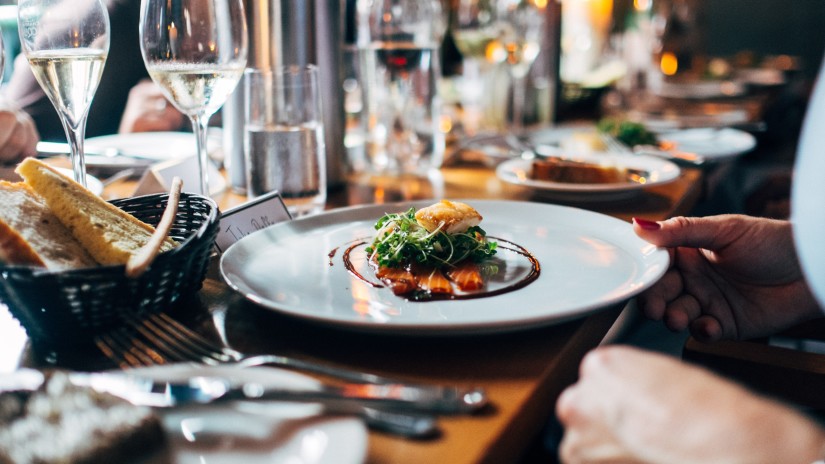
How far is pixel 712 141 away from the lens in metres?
1.88

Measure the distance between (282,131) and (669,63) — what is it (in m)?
4.12

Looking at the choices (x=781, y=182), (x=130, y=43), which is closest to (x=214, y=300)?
(x=781, y=182)

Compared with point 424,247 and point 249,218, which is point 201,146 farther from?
point 424,247

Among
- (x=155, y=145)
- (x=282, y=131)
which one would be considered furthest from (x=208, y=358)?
(x=155, y=145)

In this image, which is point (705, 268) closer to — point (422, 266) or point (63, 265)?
point (422, 266)

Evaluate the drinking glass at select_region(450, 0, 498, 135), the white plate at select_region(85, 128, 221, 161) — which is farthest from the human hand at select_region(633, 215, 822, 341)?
the drinking glass at select_region(450, 0, 498, 135)

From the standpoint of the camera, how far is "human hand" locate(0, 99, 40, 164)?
1123 millimetres

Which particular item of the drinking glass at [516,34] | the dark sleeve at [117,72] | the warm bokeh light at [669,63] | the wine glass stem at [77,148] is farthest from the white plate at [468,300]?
the warm bokeh light at [669,63]

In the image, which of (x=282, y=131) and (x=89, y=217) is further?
(x=282, y=131)

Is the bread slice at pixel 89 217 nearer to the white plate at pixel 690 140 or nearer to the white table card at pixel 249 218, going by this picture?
the white table card at pixel 249 218

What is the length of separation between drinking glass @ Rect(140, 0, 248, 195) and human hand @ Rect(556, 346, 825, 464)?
0.65 metres

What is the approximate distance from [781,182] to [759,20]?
23.1 feet

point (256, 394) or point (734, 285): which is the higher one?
point (256, 394)

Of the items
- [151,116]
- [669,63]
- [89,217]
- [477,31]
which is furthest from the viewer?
[669,63]
